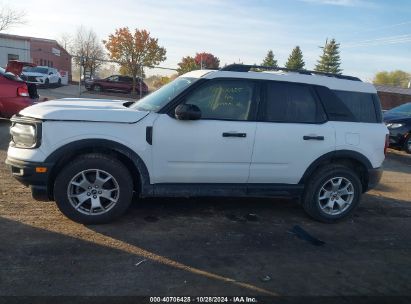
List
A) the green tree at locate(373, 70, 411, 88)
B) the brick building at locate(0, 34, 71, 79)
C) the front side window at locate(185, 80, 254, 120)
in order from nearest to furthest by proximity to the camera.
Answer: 1. the front side window at locate(185, 80, 254, 120)
2. the brick building at locate(0, 34, 71, 79)
3. the green tree at locate(373, 70, 411, 88)

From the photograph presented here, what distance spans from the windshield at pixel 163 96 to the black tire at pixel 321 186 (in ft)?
6.79

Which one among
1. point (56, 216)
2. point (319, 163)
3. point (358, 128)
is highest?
point (358, 128)

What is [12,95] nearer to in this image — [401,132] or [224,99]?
[224,99]

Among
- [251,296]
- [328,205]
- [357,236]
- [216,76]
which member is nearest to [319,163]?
[328,205]

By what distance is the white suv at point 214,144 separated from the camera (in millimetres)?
4344

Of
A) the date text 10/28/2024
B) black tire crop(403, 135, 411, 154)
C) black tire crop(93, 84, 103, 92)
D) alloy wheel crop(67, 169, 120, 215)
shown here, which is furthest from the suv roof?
black tire crop(93, 84, 103, 92)

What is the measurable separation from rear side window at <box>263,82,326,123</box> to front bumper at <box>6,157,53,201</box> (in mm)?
2667

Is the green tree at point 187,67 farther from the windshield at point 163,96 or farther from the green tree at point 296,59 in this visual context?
the green tree at point 296,59

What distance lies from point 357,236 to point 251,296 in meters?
2.20

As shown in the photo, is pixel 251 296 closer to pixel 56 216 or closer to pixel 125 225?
pixel 125 225

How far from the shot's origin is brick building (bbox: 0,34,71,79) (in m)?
38.1

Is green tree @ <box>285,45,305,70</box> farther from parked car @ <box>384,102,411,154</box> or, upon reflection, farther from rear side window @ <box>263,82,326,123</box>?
rear side window @ <box>263,82,326,123</box>

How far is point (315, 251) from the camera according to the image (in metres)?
4.34

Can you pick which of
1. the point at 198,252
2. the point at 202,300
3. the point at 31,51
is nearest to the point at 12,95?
the point at 198,252
